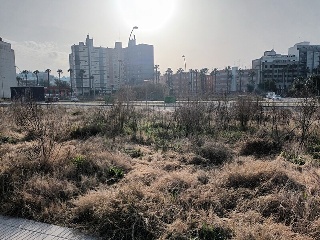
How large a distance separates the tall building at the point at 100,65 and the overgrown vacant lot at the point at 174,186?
81.4 metres

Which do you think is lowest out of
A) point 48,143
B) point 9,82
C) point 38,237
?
point 38,237

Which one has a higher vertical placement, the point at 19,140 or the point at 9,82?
the point at 9,82

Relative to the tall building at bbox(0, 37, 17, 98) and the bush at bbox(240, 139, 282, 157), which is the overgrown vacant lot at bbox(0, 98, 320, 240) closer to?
the bush at bbox(240, 139, 282, 157)

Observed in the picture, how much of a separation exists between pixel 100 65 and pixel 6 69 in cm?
3505

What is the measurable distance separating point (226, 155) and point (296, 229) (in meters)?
3.83

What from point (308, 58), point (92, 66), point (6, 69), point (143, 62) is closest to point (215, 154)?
point (6, 69)

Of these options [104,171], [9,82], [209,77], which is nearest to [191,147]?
[104,171]

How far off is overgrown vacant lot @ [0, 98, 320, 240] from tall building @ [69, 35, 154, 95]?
81421 mm

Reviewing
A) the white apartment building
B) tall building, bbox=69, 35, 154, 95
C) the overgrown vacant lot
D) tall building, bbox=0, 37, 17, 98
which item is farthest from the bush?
the white apartment building

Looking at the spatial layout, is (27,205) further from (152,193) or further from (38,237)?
(152,193)

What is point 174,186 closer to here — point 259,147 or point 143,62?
point 259,147

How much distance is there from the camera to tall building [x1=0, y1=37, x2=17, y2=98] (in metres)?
77.6

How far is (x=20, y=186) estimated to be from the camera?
5.71 metres

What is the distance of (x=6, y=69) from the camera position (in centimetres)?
8006
